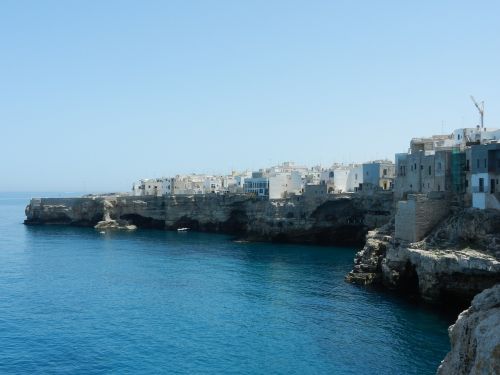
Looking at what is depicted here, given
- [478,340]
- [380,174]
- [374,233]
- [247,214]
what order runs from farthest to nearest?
[247,214] → [380,174] → [374,233] → [478,340]

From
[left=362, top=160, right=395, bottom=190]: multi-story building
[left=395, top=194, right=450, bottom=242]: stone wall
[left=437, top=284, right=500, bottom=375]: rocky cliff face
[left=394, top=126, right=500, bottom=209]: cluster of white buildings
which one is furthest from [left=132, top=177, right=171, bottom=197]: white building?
[left=437, top=284, right=500, bottom=375]: rocky cliff face

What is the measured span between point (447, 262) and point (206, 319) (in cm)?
1882

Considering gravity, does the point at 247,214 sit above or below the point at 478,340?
below

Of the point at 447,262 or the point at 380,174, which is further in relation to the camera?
the point at 380,174

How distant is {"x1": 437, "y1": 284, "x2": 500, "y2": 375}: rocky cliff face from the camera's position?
12438mm

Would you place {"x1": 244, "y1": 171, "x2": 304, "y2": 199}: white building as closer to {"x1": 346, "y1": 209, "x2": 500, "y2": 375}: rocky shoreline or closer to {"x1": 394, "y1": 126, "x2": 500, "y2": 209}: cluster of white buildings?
{"x1": 394, "y1": 126, "x2": 500, "y2": 209}: cluster of white buildings

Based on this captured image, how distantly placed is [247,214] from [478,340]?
83.2 metres

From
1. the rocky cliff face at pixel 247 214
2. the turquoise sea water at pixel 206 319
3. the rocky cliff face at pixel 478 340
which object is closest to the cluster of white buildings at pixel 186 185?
the rocky cliff face at pixel 247 214

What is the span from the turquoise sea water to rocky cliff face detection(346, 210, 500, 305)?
2493 mm

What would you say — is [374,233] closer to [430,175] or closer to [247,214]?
[430,175]

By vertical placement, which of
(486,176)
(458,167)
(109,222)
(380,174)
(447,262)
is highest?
(380,174)

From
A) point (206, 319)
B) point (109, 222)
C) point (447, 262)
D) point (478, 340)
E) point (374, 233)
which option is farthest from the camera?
point (109, 222)

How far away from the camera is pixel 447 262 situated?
140 feet

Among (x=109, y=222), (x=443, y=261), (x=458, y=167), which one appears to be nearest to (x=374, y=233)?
(x=458, y=167)
